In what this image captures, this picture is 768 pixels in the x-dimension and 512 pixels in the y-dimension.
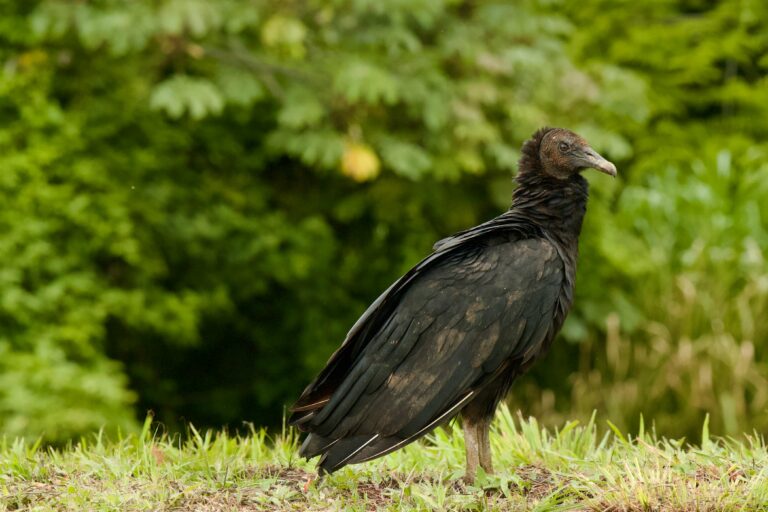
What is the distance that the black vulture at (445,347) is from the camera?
315 centimetres

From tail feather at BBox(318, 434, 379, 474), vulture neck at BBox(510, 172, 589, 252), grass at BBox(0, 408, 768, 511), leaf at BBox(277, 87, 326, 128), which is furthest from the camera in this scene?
leaf at BBox(277, 87, 326, 128)

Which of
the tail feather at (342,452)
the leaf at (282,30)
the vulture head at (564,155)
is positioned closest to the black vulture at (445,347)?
the tail feather at (342,452)

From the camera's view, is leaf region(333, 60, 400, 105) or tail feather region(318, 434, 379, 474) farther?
leaf region(333, 60, 400, 105)

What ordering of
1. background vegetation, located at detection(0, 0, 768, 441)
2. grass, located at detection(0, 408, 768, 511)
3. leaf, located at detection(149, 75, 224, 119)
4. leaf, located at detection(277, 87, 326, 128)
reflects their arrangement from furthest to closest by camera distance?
leaf, located at detection(277, 87, 326, 128) < background vegetation, located at detection(0, 0, 768, 441) < leaf, located at detection(149, 75, 224, 119) < grass, located at detection(0, 408, 768, 511)

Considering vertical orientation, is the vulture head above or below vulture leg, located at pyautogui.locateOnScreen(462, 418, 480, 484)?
above

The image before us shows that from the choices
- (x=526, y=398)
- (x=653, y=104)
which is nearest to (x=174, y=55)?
(x=526, y=398)

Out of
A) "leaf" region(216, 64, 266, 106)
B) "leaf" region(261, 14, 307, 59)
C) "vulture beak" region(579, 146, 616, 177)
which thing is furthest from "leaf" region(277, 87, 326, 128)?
"vulture beak" region(579, 146, 616, 177)

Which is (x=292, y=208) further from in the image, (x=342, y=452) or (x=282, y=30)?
(x=342, y=452)

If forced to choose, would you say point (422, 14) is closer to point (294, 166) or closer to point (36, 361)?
point (294, 166)

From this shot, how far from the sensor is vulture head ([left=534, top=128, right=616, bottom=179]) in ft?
11.8

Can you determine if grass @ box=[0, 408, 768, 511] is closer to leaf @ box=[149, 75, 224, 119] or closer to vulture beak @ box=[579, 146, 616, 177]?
vulture beak @ box=[579, 146, 616, 177]

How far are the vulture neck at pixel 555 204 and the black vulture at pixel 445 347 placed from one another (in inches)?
3.7

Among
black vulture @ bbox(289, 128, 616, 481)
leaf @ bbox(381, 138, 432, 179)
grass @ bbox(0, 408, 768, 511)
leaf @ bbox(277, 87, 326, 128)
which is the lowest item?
grass @ bbox(0, 408, 768, 511)

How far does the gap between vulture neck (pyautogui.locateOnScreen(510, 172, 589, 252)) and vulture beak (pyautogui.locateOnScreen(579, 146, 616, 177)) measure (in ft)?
0.28
